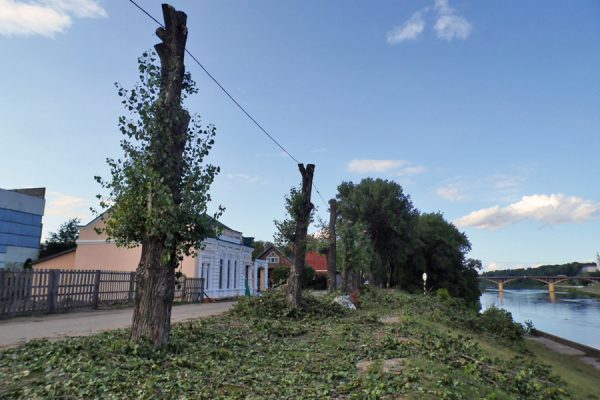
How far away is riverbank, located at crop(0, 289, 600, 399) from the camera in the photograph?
582 cm

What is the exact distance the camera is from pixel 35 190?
43250mm

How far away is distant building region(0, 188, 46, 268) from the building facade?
4870mm

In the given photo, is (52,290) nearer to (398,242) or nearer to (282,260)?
(398,242)

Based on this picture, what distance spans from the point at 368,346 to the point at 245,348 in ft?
9.19

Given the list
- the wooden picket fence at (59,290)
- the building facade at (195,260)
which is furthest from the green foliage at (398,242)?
the wooden picket fence at (59,290)

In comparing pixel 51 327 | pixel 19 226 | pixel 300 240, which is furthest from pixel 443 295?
pixel 19 226

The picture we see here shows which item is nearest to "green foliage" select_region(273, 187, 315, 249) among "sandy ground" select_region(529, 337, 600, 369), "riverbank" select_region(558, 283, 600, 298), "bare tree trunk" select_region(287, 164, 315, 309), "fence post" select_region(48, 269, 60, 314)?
"bare tree trunk" select_region(287, 164, 315, 309)

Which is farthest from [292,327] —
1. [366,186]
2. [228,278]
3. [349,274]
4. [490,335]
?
[366,186]

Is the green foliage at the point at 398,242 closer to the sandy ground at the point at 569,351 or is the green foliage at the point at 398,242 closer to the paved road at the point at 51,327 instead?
the sandy ground at the point at 569,351

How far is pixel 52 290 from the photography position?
55.8ft

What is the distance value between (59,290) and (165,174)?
11786 mm

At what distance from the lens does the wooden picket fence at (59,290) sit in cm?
1497

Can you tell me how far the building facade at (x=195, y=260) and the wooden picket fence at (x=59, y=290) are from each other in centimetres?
667

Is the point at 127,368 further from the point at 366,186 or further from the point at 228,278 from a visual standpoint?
the point at 366,186
